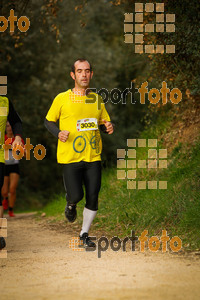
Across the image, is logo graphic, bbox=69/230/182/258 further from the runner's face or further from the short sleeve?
the runner's face

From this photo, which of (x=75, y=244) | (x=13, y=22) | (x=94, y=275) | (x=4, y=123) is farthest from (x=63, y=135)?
(x=13, y=22)

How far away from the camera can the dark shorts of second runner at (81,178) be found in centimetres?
721

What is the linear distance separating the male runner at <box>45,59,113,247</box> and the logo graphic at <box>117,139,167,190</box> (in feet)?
7.29

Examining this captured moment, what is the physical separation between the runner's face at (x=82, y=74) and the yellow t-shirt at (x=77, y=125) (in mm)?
147

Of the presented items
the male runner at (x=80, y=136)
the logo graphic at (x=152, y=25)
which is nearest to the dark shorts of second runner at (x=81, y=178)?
the male runner at (x=80, y=136)

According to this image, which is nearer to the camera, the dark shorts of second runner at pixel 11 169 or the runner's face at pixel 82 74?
the runner's face at pixel 82 74

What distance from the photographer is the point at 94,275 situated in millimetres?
5395

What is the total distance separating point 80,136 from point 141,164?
401 cm

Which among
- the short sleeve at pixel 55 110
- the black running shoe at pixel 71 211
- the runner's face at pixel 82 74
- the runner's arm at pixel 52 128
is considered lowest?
the black running shoe at pixel 71 211

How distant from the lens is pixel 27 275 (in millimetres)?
5625

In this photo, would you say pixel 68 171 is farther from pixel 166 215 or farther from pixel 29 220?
pixel 29 220

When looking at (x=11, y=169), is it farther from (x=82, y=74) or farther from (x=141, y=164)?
(x=82, y=74)

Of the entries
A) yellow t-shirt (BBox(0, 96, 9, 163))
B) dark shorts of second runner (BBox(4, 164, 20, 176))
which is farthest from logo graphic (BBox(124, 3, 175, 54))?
dark shorts of second runner (BBox(4, 164, 20, 176))

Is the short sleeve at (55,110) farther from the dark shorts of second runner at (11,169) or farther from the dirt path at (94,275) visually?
the dark shorts of second runner at (11,169)
